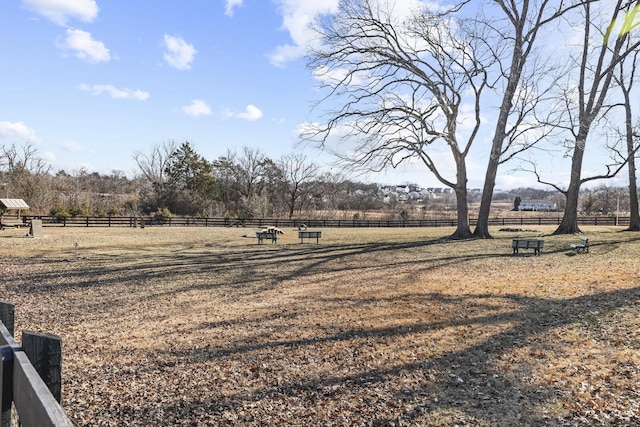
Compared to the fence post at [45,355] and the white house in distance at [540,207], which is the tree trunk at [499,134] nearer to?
the fence post at [45,355]

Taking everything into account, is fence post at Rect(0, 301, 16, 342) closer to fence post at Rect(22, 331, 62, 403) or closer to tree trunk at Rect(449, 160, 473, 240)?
fence post at Rect(22, 331, 62, 403)

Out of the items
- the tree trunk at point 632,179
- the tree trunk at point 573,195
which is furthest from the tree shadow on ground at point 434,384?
the tree trunk at point 632,179

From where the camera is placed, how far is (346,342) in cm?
738

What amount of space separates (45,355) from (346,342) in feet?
18.7

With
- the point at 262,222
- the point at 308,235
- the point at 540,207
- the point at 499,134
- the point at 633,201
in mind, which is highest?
the point at 499,134

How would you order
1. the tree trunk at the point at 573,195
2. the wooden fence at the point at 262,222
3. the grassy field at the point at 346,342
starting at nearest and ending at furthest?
1. the grassy field at the point at 346,342
2. the tree trunk at the point at 573,195
3. the wooden fence at the point at 262,222

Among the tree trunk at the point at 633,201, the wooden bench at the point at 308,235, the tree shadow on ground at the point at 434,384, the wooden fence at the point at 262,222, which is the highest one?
the tree trunk at the point at 633,201

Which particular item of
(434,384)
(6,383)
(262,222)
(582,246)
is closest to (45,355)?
(6,383)

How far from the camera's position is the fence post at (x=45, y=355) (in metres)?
2.14

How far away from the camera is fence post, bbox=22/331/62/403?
2.14 meters

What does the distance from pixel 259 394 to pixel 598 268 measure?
12318 millimetres

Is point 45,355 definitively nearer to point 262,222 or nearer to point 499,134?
point 499,134

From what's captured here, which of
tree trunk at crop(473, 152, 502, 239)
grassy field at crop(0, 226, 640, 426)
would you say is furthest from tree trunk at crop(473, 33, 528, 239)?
grassy field at crop(0, 226, 640, 426)

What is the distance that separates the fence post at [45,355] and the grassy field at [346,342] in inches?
118
